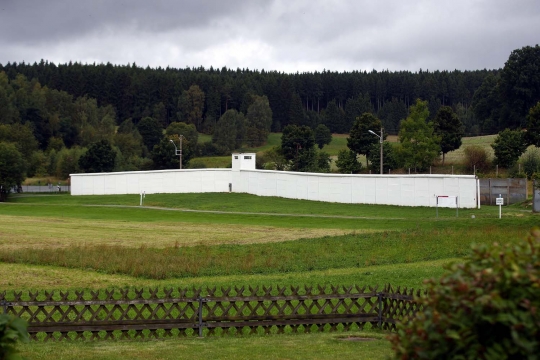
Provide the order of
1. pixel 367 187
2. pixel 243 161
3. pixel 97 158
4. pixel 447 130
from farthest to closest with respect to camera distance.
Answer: pixel 97 158 < pixel 447 130 < pixel 243 161 < pixel 367 187

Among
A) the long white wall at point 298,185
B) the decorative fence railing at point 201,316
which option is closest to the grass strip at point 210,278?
the decorative fence railing at point 201,316

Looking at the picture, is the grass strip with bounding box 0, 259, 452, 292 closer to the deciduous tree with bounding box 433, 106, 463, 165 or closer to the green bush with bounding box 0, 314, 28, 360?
the green bush with bounding box 0, 314, 28, 360

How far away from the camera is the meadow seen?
52.4ft

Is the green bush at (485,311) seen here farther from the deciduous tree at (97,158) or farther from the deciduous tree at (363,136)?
the deciduous tree at (97,158)

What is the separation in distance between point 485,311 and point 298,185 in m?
72.1

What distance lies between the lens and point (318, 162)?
108875 mm

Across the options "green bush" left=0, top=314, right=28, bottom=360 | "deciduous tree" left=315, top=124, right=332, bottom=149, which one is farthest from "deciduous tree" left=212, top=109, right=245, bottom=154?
"green bush" left=0, top=314, right=28, bottom=360

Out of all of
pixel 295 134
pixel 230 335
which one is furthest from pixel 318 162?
pixel 230 335

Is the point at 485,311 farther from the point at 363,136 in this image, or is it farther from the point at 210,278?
the point at 363,136

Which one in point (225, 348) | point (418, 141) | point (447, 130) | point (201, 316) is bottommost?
point (225, 348)

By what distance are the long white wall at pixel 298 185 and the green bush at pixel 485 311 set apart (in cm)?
6091

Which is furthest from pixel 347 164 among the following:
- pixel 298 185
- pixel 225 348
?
pixel 225 348

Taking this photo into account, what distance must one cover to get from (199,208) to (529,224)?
3729 centimetres

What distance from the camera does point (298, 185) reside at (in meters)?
77.7
